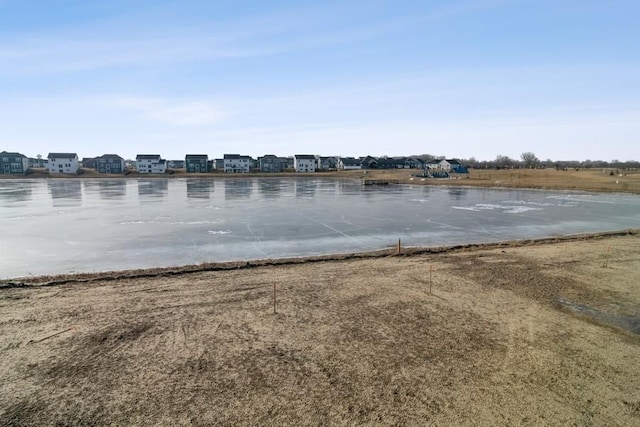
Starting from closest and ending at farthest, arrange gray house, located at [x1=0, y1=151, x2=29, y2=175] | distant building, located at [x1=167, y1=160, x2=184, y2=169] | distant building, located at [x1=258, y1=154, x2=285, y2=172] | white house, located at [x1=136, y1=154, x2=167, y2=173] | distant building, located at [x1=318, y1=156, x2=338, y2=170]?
gray house, located at [x1=0, y1=151, x2=29, y2=175], white house, located at [x1=136, y1=154, x2=167, y2=173], distant building, located at [x1=258, y1=154, x2=285, y2=172], distant building, located at [x1=318, y1=156, x2=338, y2=170], distant building, located at [x1=167, y1=160, x2=184, y2=169]

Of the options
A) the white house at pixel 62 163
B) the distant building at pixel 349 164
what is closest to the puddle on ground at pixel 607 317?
the distant building at pixel 349 164

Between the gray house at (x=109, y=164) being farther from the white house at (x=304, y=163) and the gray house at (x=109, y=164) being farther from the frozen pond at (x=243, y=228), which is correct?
the frozen pond at (x=243, y=228)

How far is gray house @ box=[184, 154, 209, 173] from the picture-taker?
9906cm

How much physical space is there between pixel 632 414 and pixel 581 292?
5.79 metres

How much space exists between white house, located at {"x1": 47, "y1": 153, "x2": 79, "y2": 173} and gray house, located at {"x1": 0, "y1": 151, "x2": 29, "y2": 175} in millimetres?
5485

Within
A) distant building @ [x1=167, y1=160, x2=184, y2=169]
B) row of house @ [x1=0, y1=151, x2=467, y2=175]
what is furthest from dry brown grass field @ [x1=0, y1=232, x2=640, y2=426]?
distant building @ [x1=167, y1=160, x2=184, y2=169]

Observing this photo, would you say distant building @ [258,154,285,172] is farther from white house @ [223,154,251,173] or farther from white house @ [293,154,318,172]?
white house @ [293,154,318,172]

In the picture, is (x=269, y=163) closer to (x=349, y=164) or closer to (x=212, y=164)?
(x=212, y=164)

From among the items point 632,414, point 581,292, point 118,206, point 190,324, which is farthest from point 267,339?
point 118,206

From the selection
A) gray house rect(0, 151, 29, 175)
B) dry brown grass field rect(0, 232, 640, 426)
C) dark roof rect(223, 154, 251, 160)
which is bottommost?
dry brown grass field rect(0, 232, 640, 426)

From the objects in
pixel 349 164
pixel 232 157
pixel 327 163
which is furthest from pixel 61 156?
pixel 349 164

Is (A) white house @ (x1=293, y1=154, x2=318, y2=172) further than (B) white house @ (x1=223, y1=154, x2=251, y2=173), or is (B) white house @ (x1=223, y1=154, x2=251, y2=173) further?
(A) white house @ (x1=293, y1=154, x2=318, y2=172)

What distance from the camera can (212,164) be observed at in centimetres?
10925

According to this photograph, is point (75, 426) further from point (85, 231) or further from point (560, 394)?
point (85, 231)
